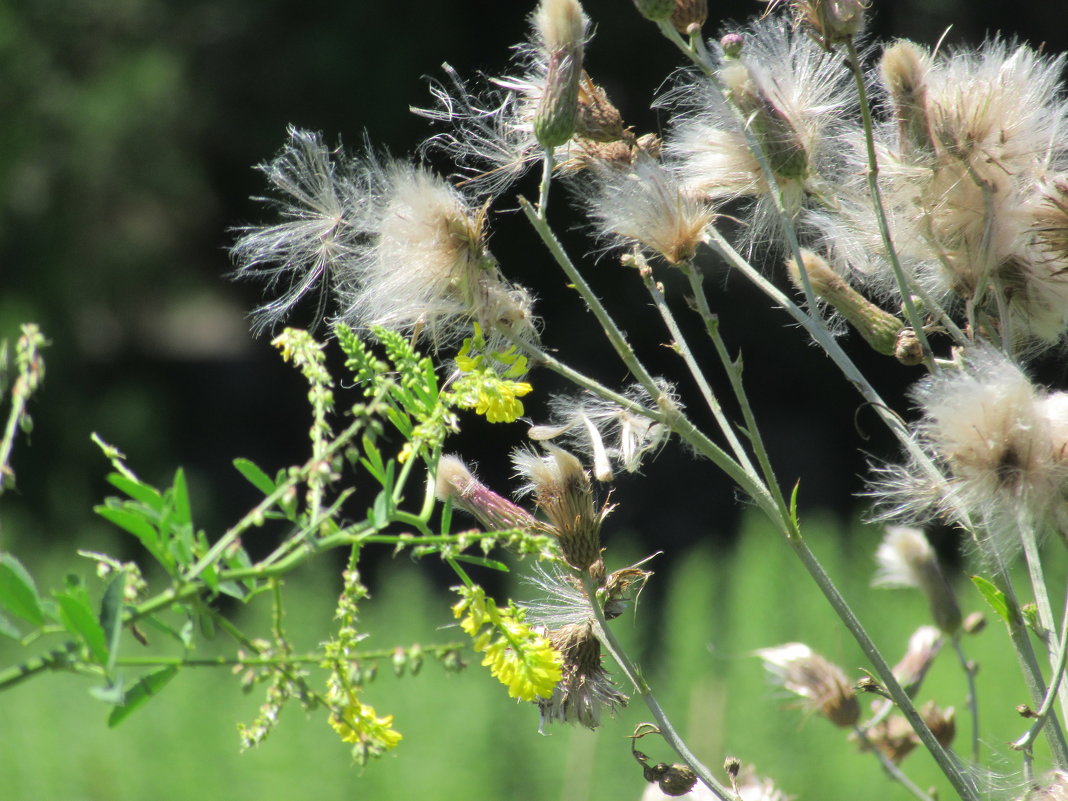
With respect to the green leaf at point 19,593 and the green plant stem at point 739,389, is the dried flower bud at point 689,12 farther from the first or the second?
the green leaf at point 19,593

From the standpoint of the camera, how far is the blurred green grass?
7.14ft

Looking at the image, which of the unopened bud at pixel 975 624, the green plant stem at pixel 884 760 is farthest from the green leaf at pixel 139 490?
the unopened bud at pixel 975 624

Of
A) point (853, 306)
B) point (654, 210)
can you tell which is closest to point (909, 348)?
point (853, 306)

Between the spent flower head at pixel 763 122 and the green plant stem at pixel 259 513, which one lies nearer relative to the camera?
the green plant stem at pixel 259 513

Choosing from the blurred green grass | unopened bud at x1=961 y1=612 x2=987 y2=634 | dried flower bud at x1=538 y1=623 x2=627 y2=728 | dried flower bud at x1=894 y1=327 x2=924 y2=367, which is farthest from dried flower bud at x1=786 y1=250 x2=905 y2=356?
the blurred green grass

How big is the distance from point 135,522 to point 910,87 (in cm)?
44

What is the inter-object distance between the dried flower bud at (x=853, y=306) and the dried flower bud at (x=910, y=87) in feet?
0.26

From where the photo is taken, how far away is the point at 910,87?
0.56 m

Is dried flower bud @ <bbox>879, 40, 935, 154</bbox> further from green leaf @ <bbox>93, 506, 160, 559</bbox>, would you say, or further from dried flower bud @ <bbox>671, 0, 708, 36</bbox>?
green leaf @ <bbox>93, 506, 160, 559</bbox>

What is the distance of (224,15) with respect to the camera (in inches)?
179

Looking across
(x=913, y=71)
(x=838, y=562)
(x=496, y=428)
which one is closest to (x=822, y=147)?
(x=913, y=71)

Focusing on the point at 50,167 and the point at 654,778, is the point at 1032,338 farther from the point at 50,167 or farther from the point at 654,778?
the point at 50,167

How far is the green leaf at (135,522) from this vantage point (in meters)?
0.36

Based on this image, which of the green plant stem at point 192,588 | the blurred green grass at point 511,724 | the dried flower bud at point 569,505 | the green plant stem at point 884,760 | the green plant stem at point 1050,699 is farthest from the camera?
the blurred green grass at point 511,724
